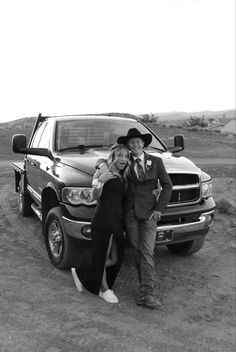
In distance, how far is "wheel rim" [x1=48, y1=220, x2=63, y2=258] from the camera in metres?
5.08

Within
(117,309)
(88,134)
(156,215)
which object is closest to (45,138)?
(88,134)

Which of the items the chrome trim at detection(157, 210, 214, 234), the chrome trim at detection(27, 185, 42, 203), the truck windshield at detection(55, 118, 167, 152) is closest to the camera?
the chrome trim at detection(157, 210, 214, 234)

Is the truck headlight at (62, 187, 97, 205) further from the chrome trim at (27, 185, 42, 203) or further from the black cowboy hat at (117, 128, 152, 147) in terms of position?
the chrome trim at (27, 185, 42, 203)

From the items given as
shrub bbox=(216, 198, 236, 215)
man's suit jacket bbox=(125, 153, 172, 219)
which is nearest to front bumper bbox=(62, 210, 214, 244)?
man's suit jacket bbox=(125, 153, 172, 219)

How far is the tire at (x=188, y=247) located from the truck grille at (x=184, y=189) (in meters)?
1.00

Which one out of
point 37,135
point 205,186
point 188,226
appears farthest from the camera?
point 37,135

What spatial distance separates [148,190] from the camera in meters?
4.41

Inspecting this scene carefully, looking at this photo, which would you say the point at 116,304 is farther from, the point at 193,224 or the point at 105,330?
the point at 193,224

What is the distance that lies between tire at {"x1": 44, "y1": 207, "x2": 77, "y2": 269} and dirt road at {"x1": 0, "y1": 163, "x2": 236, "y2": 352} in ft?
0.54

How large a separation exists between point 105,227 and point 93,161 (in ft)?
3.34

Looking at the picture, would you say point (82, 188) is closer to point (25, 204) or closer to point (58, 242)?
point (58, 242)

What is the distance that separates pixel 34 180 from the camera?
661 centimetres

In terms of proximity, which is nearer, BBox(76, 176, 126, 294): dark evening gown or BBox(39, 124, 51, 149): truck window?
BBox(76, 176, 126, 294): dark evening gown

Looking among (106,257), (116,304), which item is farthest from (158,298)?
(106,257)
